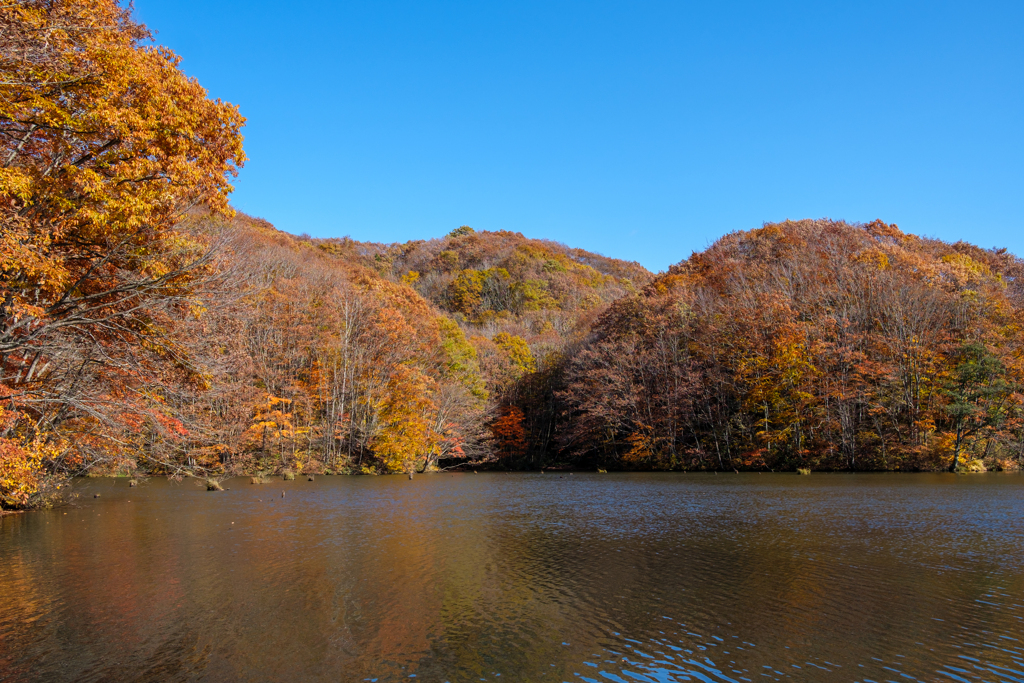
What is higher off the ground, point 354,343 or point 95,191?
point 354,343

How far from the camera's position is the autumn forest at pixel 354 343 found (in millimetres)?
12805

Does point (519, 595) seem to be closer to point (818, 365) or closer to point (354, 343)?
point (354, 343)

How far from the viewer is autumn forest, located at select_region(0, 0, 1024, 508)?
1280 centimetres

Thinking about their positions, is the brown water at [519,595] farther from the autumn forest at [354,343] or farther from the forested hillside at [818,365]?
the forested hillside at [818,365]

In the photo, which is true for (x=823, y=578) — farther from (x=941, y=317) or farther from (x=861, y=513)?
(x=941, y=317)

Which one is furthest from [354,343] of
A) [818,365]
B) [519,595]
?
[519,595]

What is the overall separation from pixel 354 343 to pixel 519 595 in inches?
1346

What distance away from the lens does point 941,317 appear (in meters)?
40.6

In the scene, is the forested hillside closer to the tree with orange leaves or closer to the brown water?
the brown water

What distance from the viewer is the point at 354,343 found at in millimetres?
43250

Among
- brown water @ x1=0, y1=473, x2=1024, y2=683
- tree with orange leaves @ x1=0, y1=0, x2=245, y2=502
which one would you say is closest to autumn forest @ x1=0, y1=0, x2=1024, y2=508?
tree with orange leaves @ x1=0, y1=0, x2=245, y2=502

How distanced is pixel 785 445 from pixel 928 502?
20418 millimetres

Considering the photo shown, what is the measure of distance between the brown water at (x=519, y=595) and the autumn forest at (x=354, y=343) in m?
3.34

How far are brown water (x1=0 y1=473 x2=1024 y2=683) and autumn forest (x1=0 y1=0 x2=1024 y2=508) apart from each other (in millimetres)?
3338
